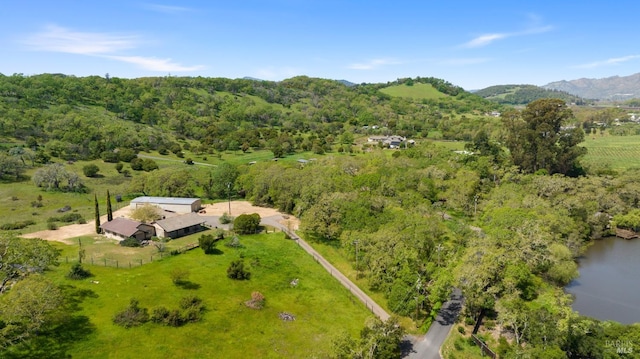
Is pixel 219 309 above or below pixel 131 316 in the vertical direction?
below

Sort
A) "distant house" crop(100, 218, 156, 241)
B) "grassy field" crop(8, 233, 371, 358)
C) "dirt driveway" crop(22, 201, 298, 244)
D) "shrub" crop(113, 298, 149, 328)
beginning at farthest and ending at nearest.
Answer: "dirt driveway" crop(22, 201, 298, 244) → "distant house" crop(100, 218, 156, 241) → "shrub" crop(113, 298, 149, 328) → "grassy field" crop(8, 233, 371, 358)

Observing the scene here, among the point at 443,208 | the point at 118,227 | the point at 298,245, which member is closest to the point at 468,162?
the point at 443,208

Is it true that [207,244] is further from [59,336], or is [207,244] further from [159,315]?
[59,336]

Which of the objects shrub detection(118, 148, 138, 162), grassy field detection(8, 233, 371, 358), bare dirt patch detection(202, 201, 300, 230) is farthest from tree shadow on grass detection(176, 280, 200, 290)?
shrub detection(118, 148, 138, 162)

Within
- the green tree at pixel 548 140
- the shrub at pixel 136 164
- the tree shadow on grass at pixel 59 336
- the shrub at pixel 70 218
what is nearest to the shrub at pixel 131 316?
the tree shadow on grass at pixel 59 336

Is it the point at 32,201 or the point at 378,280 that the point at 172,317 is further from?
the point at 32,201

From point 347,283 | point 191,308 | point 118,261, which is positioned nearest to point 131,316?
point 191,308

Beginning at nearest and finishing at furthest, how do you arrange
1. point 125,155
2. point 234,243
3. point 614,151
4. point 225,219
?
1. point 234,243
2. point 225,219
3. point 125,155
4. point 614,151

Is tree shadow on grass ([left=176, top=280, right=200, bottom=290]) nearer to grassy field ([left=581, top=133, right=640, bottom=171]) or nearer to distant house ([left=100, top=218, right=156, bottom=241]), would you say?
distant house ([left=100, top=218, right=156, bottom=241])
